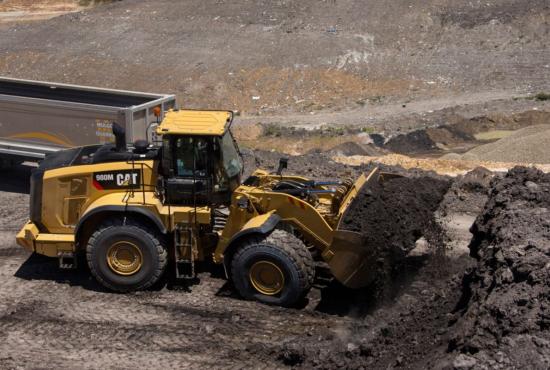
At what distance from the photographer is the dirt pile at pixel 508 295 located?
6902 mm

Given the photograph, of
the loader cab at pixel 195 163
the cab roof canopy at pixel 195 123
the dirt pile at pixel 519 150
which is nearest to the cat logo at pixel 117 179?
the loader cab at pixel 195 163

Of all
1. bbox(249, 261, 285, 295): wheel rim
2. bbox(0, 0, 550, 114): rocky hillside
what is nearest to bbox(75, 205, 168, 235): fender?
bbox(249, 261, 285, 295): wheel rim

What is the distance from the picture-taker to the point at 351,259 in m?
10.4

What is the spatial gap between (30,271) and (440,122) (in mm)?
16146

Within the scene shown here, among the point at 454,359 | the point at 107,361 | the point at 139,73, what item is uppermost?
the point at 139,73

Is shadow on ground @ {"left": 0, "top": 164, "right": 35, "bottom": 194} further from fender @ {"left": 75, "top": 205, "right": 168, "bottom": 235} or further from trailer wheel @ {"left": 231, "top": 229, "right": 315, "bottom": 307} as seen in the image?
trailer wheel @ {"left": 231, "top": 229, "right": 315, "bottom": 307}

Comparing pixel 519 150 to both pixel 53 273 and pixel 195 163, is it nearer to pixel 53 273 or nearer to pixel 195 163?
pixel 195 163

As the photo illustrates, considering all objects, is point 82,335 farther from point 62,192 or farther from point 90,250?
point 62,192

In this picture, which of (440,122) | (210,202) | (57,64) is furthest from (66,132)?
(57,64)

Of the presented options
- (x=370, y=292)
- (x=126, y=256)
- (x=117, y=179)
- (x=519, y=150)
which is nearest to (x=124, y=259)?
(x=126, y=256)

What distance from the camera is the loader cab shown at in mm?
11016

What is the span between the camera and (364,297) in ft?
35.9

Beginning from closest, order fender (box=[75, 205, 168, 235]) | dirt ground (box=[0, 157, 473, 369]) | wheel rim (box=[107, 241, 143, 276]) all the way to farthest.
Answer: dirt ground (box=[0, 157, 473, 369])
fender (box=[75, 205, 168, 235])
wheel rim (box=[107, 241, 143, 276])

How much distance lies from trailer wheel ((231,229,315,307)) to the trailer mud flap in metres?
0.37
